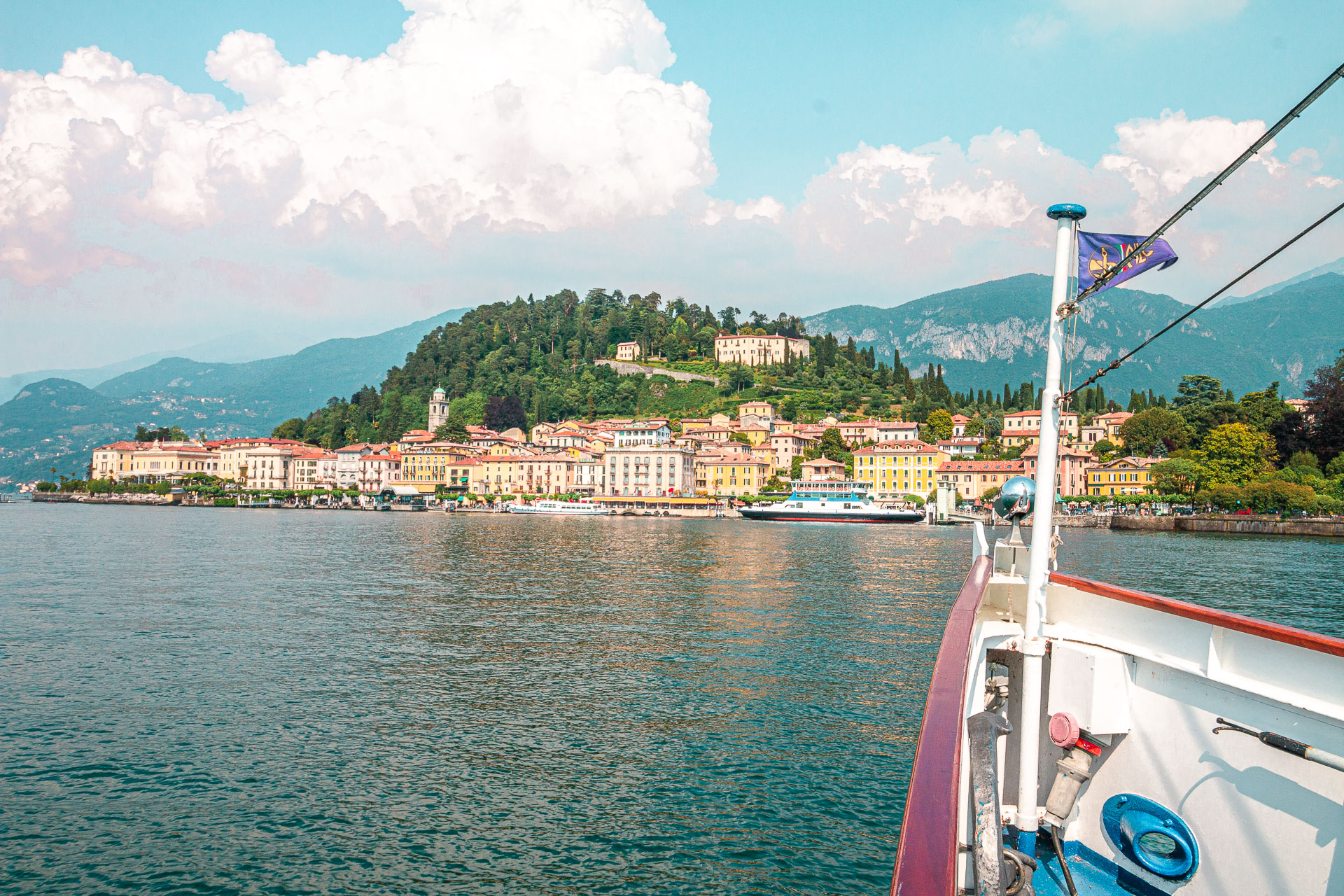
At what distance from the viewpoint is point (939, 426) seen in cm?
10938

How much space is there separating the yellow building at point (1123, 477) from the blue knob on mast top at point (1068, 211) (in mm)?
90596

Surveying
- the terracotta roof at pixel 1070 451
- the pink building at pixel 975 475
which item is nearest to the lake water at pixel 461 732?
the pink building at pixel 975 475

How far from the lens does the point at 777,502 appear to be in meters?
91.0

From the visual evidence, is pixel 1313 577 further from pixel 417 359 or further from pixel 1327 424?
pixel 417 359

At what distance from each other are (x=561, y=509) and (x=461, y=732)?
283ft

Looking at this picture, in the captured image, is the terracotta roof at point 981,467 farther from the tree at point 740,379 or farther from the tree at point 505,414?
the tree at point 505,414

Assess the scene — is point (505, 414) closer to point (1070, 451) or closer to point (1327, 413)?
point (1070, 451)

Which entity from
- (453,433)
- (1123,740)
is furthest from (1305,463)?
(453,433)

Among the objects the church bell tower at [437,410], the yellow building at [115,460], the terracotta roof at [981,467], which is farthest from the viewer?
the church bell tower at [437,410]

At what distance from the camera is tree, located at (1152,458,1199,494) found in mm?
74375

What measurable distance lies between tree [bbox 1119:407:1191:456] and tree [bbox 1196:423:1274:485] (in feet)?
57.5

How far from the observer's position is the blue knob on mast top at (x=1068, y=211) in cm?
544

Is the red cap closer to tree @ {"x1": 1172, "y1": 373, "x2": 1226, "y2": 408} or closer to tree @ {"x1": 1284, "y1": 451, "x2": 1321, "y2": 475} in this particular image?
tree @ {"x1": 1284, "y1": 451, "x2": 1321, "y2": 475}

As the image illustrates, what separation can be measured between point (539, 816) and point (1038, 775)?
4.59 m
